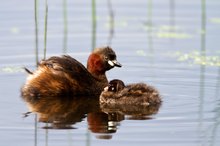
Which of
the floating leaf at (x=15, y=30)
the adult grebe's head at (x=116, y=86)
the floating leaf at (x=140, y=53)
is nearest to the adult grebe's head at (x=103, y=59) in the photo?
the adult grebe's head at (x=116, y=86)

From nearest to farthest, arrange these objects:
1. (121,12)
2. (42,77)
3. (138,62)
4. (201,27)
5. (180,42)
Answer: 1. (42,77)
2. (138,62)
3. (180,42)
4. (201,27)
5. (121,12)

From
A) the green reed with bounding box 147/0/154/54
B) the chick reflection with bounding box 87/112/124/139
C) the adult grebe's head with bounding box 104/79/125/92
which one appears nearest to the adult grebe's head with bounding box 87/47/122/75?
the adult grebe's head with bounding box 104/79/125/92

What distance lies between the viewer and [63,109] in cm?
1118

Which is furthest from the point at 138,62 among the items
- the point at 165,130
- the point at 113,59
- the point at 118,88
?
the point at 165,130

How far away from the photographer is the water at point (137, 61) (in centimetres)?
964

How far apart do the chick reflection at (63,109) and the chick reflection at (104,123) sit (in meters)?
0.16

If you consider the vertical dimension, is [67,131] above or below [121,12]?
Answer: below

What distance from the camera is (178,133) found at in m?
9.65

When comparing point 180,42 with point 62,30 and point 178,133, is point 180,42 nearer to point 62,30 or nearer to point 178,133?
→ point 62,30

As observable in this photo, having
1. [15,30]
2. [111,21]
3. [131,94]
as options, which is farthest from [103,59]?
[111,21]

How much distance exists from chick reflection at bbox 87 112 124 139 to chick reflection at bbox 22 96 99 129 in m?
0.16

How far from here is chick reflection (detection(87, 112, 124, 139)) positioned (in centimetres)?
980

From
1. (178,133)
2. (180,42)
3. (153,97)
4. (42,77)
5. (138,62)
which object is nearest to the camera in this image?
(178,133)

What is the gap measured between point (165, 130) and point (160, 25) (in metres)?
7.08
